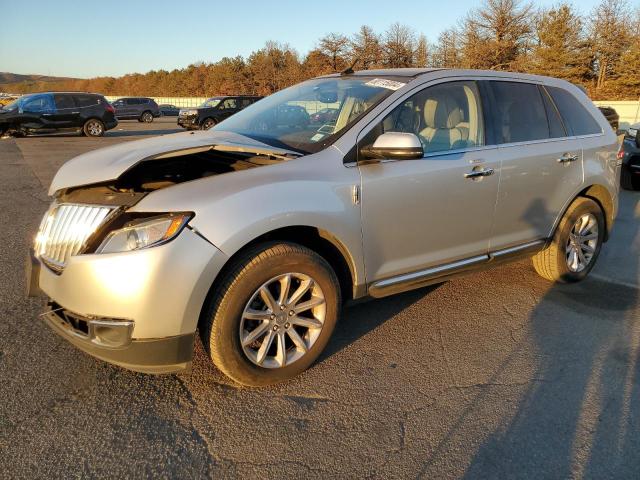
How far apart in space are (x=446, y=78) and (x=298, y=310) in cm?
204

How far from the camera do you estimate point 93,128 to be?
2064cm

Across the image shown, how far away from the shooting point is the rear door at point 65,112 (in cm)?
1938

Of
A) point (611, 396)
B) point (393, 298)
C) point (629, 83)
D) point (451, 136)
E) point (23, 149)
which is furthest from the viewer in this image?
point (629, 83)

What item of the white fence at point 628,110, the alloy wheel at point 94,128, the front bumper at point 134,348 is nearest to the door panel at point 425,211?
the front bumper at point 134,348

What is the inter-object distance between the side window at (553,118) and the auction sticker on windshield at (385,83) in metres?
1.62

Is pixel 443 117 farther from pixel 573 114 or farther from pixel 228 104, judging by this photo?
pixel 228 104

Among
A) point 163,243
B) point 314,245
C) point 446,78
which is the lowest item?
point 314,245

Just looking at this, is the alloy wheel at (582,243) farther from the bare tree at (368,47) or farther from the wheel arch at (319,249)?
the bare tree at (368,47)

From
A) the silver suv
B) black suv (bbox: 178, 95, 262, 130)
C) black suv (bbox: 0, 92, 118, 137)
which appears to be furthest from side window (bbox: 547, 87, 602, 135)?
black suv (bbox: 178, 95, 262, 130)

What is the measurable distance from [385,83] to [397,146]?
820 mm

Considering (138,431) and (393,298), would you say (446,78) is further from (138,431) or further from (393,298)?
(138,431)

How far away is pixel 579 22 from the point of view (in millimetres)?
37031

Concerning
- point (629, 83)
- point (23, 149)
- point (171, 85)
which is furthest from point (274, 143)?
point (171, 85)

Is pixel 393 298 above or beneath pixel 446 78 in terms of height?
beneath
